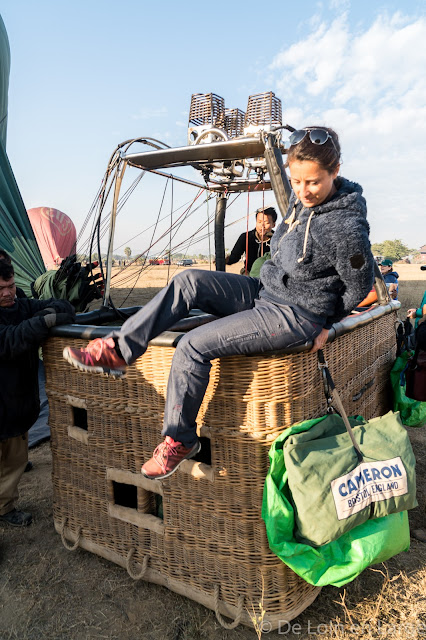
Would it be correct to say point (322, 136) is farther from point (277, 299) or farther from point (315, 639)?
point (315, 639)

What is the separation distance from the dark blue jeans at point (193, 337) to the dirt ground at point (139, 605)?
2.88 feet

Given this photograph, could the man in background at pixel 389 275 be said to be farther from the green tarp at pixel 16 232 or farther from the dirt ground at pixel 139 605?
the green tarp at pixel 16 232

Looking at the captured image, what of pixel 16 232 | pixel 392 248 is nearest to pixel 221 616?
pixel 16 232

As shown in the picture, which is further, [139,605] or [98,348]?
[139,605]

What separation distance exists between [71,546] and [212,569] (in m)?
0.93

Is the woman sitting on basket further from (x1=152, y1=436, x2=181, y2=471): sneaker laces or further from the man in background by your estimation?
the man in background

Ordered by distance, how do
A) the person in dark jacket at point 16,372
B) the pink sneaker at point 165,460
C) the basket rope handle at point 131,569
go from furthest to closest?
the person in dark jacket at point 16,372 < the basket rope handle at point 131,569 < the pink sneaker at point 165,460

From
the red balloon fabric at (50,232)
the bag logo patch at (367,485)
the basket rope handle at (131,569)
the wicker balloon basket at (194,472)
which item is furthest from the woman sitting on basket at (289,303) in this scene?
the red balloon fabric at (50,232)

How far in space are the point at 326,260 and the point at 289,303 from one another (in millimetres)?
224

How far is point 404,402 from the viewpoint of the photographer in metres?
3.33

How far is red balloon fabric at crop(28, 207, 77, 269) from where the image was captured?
680 inches

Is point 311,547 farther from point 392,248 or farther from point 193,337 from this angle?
point 392,248

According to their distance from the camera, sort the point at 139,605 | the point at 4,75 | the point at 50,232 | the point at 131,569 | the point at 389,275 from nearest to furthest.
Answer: the point at 139,605 < the point at 131,569 < the point at 389,275 < the point at 4,75 < the point at 50,232

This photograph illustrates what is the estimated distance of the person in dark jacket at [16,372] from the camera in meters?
2.40
